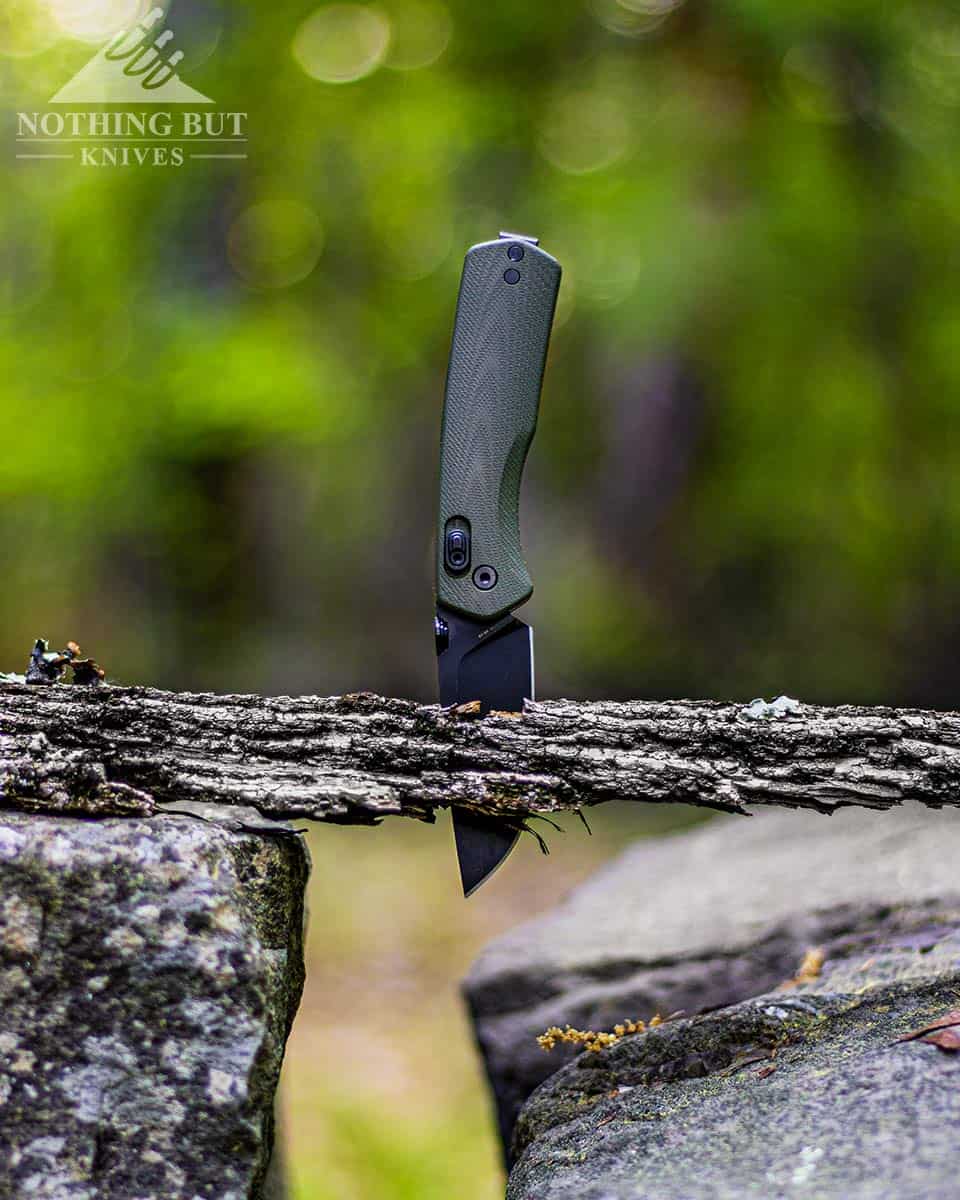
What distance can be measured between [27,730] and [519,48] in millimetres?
6875

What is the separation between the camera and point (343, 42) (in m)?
7.34

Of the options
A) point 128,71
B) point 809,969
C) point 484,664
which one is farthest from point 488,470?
point 128,71

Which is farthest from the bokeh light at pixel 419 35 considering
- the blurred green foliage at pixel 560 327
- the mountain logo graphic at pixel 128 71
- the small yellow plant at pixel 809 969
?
the small yellow plant at pixel 809 969

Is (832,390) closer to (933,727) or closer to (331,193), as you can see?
(331,193)

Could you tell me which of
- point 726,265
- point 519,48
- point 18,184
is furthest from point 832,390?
point 18,184

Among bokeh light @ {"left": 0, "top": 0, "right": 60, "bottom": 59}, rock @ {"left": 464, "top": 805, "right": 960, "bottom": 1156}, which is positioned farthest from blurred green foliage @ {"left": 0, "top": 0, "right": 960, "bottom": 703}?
rock @ {"left": 464, "top": 805, "right": 960, "bottom": 1156}

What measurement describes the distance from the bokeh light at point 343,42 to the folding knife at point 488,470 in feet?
19.8

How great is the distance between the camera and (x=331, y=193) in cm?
777

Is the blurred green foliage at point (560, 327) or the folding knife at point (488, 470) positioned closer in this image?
the folding knife at point (488, 470)
